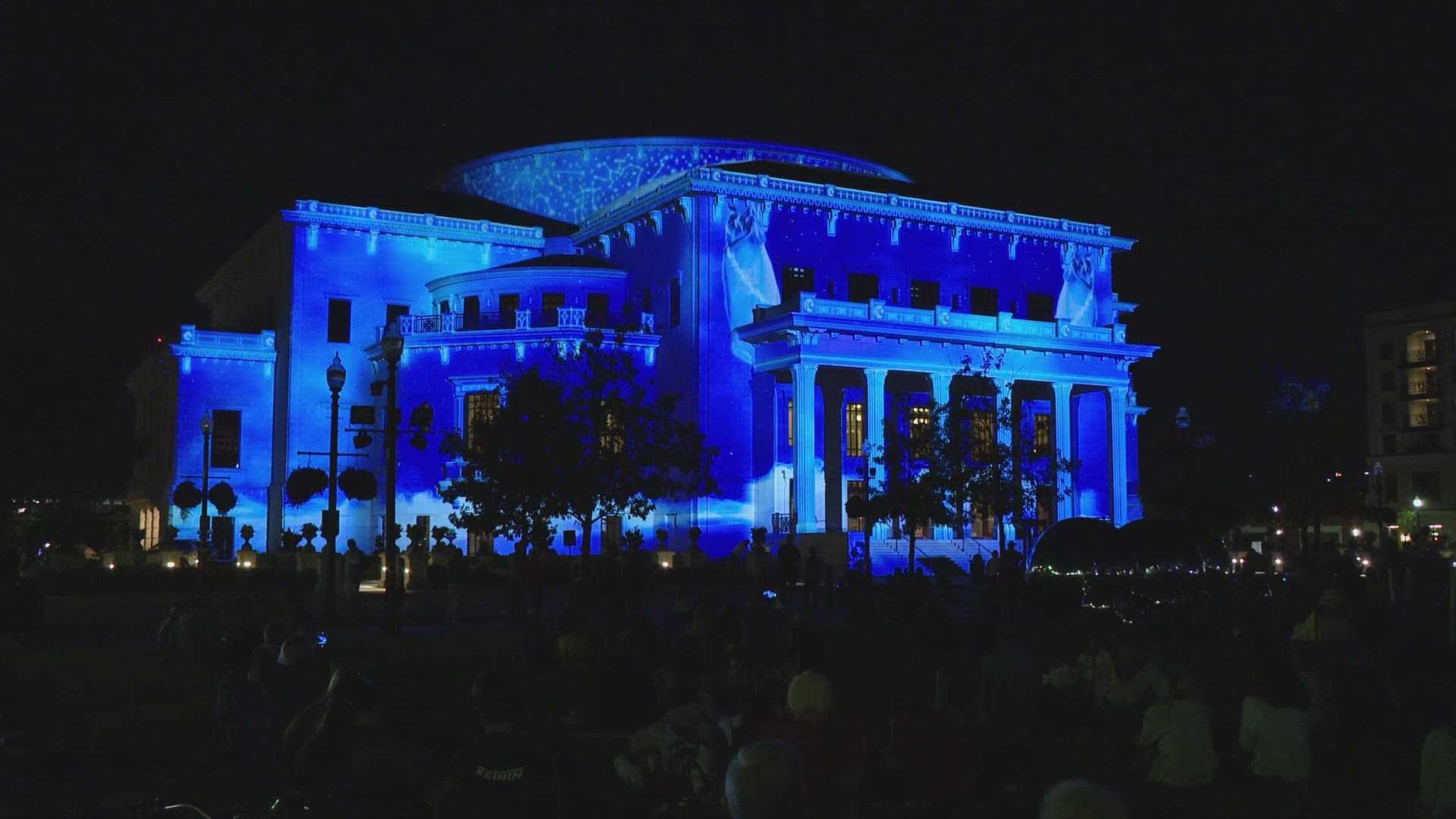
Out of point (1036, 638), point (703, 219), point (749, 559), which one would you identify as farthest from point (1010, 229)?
point (1036, 638)

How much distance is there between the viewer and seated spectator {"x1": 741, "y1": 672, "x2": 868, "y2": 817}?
7.51 meters

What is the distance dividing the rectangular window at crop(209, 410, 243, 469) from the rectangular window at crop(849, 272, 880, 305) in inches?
994

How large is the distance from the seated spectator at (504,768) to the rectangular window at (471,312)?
1890 inches

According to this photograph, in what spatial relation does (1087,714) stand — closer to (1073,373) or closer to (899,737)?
(899,737)

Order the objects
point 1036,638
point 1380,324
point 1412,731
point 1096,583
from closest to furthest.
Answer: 1. point 1412,731
2. point 1036,638
3. point 1096,583
4. point 1380,324

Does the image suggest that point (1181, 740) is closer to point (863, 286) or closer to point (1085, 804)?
point (1085, 804)

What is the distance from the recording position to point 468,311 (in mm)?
54219

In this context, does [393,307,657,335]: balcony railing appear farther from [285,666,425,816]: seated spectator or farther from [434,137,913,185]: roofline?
[285,666,425,816]: seated spectator

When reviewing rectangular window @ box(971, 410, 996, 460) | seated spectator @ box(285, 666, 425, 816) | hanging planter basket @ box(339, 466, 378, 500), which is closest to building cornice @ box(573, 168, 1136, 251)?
rectangular window @ box(971, 410, 996, 460)

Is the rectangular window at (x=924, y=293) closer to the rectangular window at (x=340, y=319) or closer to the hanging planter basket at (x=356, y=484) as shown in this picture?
the rectangular window at (x=340, y=319)

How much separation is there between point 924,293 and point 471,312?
18.5m

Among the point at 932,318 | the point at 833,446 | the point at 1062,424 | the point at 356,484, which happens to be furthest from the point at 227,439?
the point at 1062,424

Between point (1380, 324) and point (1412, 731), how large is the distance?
4016 inches

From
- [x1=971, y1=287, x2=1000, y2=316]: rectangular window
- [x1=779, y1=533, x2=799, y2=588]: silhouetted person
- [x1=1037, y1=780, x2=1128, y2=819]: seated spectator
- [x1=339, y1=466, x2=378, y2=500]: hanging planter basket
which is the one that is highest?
[x1=971, y1=287, x2=1000, y2=316]: rectangular window
